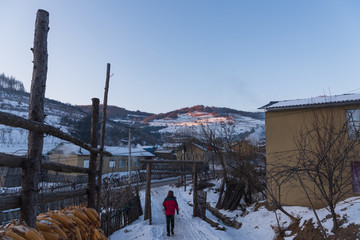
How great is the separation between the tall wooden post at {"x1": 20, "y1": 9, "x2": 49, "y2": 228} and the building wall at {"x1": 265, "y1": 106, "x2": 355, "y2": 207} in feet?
39.6

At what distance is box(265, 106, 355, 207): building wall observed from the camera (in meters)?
13.0

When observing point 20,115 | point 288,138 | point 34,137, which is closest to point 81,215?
point 34,137

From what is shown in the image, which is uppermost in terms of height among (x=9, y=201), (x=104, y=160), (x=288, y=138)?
(x=288, y=138)

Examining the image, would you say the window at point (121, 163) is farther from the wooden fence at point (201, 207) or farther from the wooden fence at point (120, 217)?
the wooden fence at point (201, 207)

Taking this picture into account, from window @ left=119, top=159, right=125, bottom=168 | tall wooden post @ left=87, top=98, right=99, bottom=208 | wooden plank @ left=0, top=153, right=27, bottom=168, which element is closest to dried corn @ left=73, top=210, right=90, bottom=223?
wooden plank @ left=0, top=153, right=27, bottom=168

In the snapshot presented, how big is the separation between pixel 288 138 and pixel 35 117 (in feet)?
44.6

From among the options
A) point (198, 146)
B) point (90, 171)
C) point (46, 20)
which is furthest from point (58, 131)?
point (198, 146)

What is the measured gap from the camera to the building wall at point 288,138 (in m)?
13.0

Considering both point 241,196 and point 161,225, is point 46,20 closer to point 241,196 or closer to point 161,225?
point 161,225

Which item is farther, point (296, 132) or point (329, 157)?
point (296, 132)

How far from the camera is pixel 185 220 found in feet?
40.0

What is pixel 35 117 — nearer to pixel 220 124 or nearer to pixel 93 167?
pixel 93 167

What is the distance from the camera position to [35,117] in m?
2.63

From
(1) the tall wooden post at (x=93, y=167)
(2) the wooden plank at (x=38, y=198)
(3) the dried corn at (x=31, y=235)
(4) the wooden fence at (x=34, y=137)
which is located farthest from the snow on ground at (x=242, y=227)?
(3) the dried corn at (x=31, y=235)
